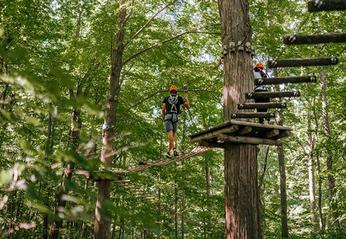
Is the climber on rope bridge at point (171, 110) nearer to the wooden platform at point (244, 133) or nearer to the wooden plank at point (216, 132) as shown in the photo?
the wooden plank at point (216, 132)

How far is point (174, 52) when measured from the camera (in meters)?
11.7

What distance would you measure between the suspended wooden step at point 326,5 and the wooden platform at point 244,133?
2884 mm

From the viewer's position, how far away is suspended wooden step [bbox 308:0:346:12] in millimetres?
2439

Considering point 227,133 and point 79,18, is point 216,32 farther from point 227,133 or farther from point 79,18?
point 79,18

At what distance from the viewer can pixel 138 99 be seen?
40.8 ft

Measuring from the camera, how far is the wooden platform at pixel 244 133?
5.39m

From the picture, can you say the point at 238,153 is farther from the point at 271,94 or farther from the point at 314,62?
the point at 314,62

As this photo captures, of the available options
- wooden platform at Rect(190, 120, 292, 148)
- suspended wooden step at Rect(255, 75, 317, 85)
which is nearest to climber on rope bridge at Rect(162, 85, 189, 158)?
wooden platform at Rect(190, 120, 292, 148)

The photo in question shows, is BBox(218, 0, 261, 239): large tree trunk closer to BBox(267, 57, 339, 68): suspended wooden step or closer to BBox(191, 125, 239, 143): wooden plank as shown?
BBox(191, 125, 239, 143): wooden plank

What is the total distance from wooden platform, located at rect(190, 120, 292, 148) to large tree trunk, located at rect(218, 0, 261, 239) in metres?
0.18

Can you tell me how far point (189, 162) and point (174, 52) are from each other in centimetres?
823

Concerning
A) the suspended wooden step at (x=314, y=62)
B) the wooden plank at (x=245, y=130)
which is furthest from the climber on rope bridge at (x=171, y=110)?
the suspended wooden step at (x=314, y=62)

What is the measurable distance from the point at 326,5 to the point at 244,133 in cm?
333

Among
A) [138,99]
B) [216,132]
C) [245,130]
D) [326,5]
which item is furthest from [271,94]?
[138,99]
